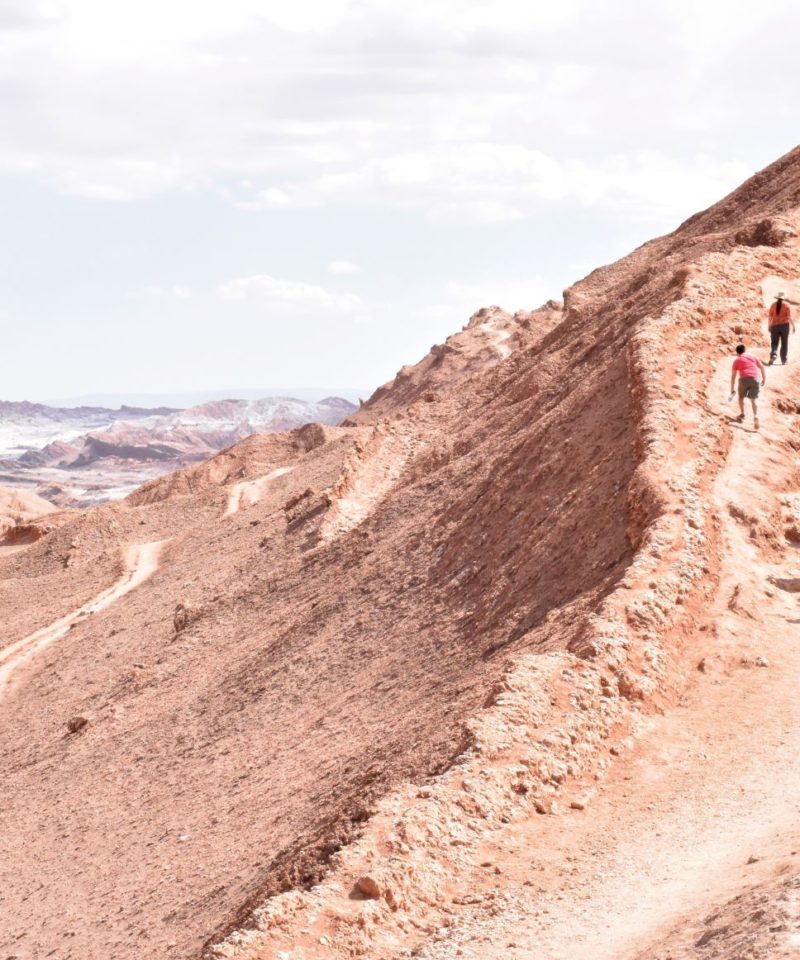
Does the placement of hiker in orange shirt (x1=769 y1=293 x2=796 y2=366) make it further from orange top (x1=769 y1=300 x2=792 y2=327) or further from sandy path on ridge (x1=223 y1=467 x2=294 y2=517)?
sandy path on ridge (x1=223 y1=467 x2=294 y2=517)

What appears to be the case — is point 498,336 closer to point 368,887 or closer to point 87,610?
point 87,610

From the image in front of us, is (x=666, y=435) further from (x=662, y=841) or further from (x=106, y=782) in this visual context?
(x=106, y=782)

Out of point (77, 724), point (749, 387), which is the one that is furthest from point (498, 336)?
point (749, 387)

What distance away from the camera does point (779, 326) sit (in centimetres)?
1898

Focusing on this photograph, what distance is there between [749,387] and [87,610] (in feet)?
73.1

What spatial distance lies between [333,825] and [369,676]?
6.65 meters

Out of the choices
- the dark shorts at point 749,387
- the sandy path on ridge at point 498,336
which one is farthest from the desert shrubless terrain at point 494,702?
the sandy path on ridge at point 498,336

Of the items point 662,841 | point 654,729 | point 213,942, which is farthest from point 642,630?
point 213,942

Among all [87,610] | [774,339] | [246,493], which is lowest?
[87,610]

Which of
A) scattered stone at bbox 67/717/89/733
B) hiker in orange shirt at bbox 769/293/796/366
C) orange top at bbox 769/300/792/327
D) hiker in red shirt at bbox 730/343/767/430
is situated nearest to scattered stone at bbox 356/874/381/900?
hiker in red shirt at bbox 730/343/767/430

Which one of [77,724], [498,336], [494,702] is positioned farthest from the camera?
[498,336]

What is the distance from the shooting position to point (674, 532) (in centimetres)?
1466

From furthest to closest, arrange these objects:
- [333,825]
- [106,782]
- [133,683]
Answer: [133,683] → [106,782] → [333,825]

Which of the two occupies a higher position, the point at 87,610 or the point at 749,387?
the point at 749,387
